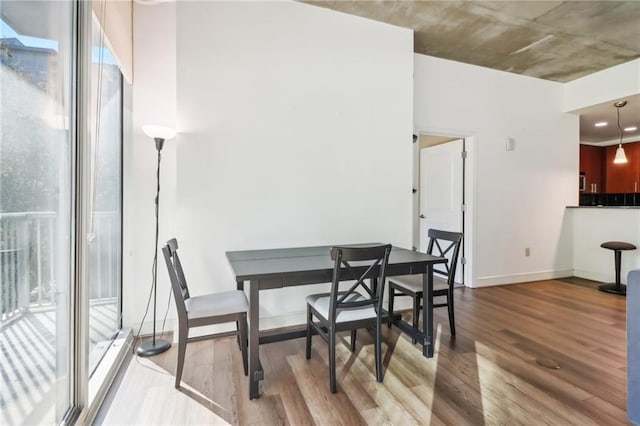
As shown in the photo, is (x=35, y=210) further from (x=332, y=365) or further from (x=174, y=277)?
(x=332, y=365)

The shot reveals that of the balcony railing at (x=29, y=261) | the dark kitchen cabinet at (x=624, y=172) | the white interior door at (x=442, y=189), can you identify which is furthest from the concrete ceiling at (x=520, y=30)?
the dark kitchen cabinet at (x=624, y=172)

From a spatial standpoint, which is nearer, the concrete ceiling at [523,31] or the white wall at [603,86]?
the concrete ceiling at [523,31]

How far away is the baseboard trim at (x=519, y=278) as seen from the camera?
14.3ft

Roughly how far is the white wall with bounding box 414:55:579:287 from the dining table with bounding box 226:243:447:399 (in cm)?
228

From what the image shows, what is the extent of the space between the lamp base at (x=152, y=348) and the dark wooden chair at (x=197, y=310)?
0.59m

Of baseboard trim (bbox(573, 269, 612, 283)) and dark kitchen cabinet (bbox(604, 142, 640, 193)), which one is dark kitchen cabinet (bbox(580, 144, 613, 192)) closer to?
dark kitchen cabinet (bbox(604, 142, 640, 193))

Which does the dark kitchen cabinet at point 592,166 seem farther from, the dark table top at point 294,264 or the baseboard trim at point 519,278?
the dark table top at point 294,264

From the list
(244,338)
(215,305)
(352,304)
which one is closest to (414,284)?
(352,304)

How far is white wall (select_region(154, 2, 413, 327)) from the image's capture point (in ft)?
8.84

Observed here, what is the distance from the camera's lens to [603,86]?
4.41 m

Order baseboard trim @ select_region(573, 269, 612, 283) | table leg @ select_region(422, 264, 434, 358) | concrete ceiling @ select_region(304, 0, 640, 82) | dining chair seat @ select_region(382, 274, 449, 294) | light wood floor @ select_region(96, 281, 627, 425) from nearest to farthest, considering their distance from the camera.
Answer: light wood floor @ select_region(96, 281, 627, 425) → table leg @ select_region(422, 264, 434, 358) → dining chair seat @ select_region(382, 274, 449, 294) → concrete ceiling @ select_region(304, 0, 640, 82) → baseboard trim @ select_region(573, 269, 612, 283)

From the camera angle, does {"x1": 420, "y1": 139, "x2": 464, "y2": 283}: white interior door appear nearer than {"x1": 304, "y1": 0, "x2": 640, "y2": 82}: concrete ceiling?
No

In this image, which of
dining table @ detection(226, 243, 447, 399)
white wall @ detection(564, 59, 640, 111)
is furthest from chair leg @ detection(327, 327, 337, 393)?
white wall @ detection(564, 59, 640, 111)

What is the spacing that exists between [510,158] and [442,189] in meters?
1.05
